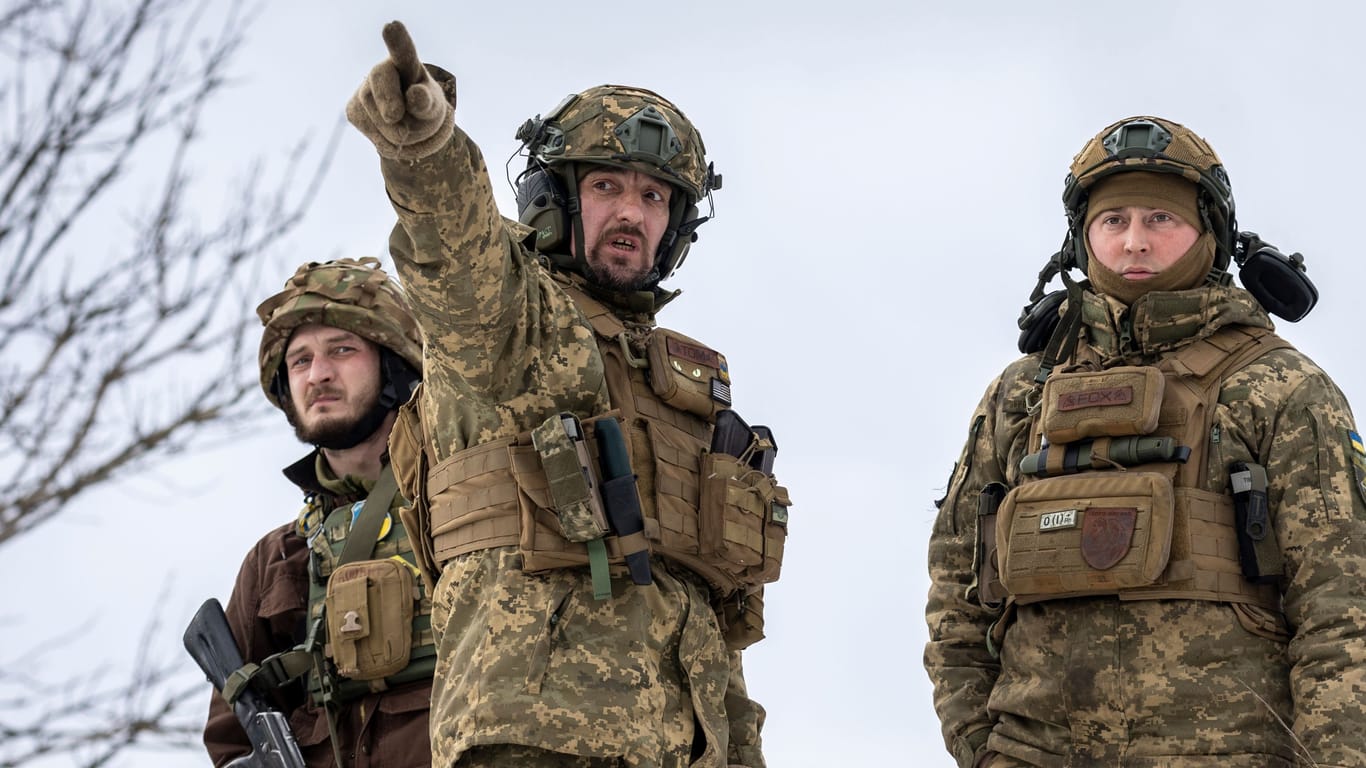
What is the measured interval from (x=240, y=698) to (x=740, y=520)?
92.4 inches

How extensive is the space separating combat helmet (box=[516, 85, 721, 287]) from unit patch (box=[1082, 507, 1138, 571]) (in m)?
1.67

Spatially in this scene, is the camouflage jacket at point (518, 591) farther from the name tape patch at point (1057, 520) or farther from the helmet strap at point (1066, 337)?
the helmet strap at point (1066, 337)

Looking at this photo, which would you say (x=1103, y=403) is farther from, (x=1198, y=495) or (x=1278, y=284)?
(x=1278, y=284)

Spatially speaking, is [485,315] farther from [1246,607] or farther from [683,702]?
[1246,607]

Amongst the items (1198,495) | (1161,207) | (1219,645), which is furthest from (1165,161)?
(1219,645)

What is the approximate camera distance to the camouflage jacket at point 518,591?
616cm

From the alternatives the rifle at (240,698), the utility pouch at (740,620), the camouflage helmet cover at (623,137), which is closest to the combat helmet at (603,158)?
the camouflage helmet cover at (623,137)

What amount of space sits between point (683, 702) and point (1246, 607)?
1.84 metres

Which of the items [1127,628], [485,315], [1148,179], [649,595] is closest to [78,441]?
[485,315]

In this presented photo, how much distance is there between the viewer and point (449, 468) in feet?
21.9

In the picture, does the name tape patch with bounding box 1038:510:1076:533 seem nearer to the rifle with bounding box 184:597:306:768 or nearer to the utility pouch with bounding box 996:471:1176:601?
the utility pouch with bounding box 996:471:1176:601

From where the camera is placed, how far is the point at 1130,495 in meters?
7.01

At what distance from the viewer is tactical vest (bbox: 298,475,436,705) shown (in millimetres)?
7922

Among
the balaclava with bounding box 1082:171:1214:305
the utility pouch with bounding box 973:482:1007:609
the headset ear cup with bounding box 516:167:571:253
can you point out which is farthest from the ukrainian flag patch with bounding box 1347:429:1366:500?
the headset ear cup with bounding box 516:167:571:253
